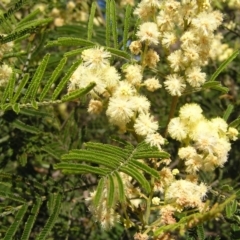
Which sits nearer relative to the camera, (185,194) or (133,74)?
(185,194)

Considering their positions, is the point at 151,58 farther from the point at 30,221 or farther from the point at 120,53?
the point at 30,221

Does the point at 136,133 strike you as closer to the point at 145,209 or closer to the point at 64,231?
the point at 145,209

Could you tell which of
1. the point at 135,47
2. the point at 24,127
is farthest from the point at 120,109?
the point at 24,127

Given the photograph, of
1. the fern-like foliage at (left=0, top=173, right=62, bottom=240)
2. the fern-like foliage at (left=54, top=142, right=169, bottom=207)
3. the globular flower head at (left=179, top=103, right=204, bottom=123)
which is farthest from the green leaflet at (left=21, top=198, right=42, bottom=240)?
the globular flower head at (left=179, top=103, right=204, bottom=123)

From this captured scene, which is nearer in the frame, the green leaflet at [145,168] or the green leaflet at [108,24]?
the green leaflet at [145,168]

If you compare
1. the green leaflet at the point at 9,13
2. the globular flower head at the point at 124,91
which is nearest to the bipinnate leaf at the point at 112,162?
the globular flower head at the point at 124,91

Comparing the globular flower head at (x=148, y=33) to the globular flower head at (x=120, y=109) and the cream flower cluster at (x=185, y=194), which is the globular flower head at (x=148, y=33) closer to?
the globular flower head at (x=120, y=109)

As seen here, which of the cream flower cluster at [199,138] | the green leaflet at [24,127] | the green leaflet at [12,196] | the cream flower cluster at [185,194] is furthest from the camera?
the green leaflet at [24,127]
